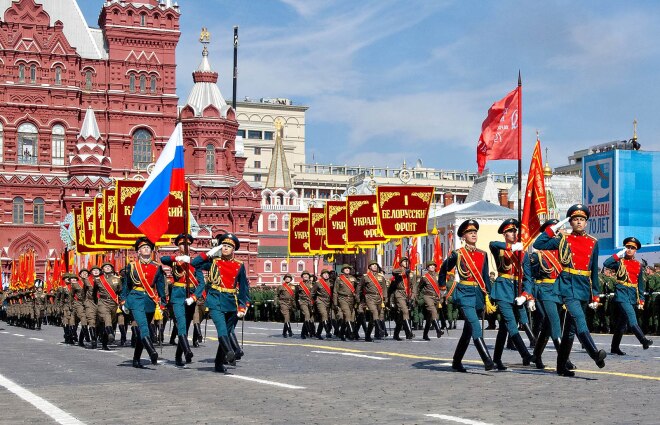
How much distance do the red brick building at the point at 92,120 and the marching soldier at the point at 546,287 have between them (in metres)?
62.7

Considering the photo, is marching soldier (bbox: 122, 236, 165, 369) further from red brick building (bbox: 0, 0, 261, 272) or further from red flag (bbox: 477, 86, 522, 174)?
red brick building (bbox: 0, 0, 261, 272)

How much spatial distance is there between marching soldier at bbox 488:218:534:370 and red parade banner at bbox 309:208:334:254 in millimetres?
24615

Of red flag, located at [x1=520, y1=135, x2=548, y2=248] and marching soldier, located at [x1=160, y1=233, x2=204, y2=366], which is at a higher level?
red flag, located at [x1=520, y1=135, x2=548, y2=248]

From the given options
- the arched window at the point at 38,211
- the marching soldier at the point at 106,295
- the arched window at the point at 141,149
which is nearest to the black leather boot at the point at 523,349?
the marching soldier at the point at 106,295

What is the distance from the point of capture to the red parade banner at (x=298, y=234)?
43.2 m

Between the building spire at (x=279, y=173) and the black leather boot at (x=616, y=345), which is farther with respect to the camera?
the building spire at (x=279, y=173)

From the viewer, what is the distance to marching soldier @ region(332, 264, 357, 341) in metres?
24.4

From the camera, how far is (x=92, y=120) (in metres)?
77.0

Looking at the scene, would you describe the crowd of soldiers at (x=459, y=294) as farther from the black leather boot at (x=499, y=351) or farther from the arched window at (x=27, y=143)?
the arched window at (x=27, y=143)

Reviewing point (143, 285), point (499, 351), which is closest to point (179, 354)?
point (143, 285)

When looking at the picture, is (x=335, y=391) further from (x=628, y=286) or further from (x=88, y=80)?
(x=88, y=80)

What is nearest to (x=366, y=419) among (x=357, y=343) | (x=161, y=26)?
(x=357, y=343)

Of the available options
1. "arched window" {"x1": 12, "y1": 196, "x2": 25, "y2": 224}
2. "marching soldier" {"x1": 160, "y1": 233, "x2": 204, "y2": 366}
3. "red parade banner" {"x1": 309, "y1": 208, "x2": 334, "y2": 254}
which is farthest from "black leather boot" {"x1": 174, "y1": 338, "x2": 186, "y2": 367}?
"arched window" {"x1": 12, "y1": 196, "x2": 25, "y2": 224}

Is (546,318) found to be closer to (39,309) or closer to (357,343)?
(357,343)
